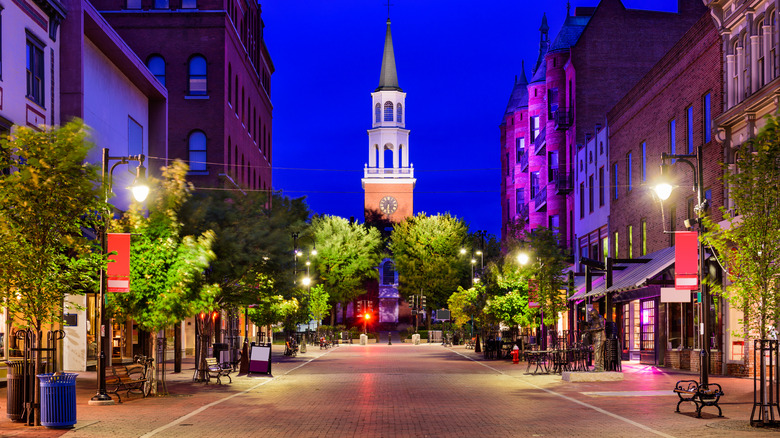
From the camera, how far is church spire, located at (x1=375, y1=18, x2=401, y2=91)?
114m

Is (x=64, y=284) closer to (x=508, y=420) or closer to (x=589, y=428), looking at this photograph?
(x=508, y=420)

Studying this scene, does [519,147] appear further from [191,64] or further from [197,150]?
[197,150]

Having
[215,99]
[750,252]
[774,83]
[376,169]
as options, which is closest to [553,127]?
[215,99]

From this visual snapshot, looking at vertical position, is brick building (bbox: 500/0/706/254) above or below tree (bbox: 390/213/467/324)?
above

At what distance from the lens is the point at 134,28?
49.7m

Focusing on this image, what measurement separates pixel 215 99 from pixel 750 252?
37380 millimetres

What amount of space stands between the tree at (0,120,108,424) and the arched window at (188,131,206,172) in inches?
1243

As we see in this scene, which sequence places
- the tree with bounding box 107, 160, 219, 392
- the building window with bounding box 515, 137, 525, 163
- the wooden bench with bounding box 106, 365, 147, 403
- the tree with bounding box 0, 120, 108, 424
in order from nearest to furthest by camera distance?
the tree with bounding box 0, 120, 108, 424, the wooden bench with bounding box 106, 365, 147, 403, the tree with bounding box 107, 160, 219, 392, the building window with bounding box 515, 137, 525, 163

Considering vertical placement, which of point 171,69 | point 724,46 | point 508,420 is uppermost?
point 171,69

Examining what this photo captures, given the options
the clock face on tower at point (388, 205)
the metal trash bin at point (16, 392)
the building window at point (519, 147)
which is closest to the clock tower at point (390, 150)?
the clock face on tower at point (388, 205)

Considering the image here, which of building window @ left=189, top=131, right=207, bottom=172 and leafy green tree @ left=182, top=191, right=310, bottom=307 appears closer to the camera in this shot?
leafy green tree @ left=182, top=191, right=310, bottom=307

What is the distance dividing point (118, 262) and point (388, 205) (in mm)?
90509

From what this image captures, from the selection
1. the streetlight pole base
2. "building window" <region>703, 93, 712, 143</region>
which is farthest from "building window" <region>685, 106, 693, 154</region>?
the streetlight pole base

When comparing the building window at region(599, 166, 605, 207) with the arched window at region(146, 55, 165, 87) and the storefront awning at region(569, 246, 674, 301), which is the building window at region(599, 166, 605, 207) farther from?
the arched window at region(146, 55, 165, 87)
